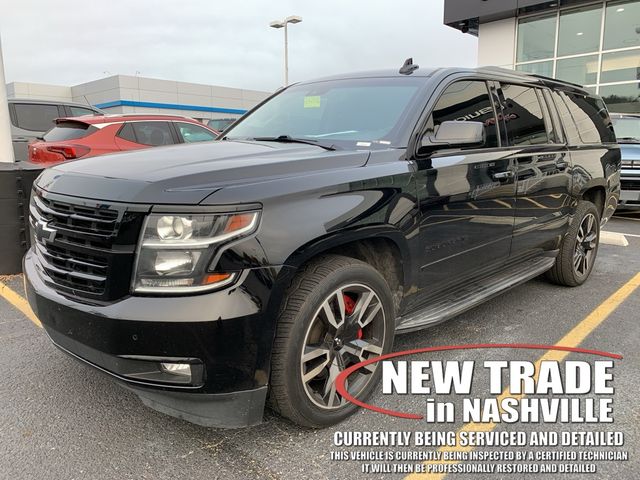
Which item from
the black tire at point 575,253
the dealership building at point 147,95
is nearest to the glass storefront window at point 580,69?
the black tire at point 575,253

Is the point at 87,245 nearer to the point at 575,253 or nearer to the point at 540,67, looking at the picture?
the point at 575,253

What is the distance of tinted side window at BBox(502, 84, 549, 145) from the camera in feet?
13.2

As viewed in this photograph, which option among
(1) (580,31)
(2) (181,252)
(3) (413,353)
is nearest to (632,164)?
(3) (413,353)

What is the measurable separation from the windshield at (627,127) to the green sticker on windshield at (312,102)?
8.83 meters

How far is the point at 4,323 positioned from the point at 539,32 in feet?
60.1

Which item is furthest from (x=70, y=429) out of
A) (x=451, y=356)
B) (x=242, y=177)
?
(x=451, y=356)

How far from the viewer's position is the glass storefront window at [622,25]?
50.5 ft

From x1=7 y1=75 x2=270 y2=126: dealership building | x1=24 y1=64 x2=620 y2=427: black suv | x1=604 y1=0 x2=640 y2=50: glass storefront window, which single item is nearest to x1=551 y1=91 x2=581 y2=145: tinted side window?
x1=24 y1=64 x2=620 y2=427: black suv

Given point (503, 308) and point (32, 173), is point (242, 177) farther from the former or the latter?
point (32, 173)

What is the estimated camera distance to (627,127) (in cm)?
1059

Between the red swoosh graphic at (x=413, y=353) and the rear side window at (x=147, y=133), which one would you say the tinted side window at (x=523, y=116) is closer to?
the red swoosh graphic at (x=413, y=353)

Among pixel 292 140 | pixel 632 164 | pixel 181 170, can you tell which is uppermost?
pixel 292 140

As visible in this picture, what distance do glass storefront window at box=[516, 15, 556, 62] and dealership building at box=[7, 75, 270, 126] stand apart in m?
17.9

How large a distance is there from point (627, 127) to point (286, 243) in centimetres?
1072
